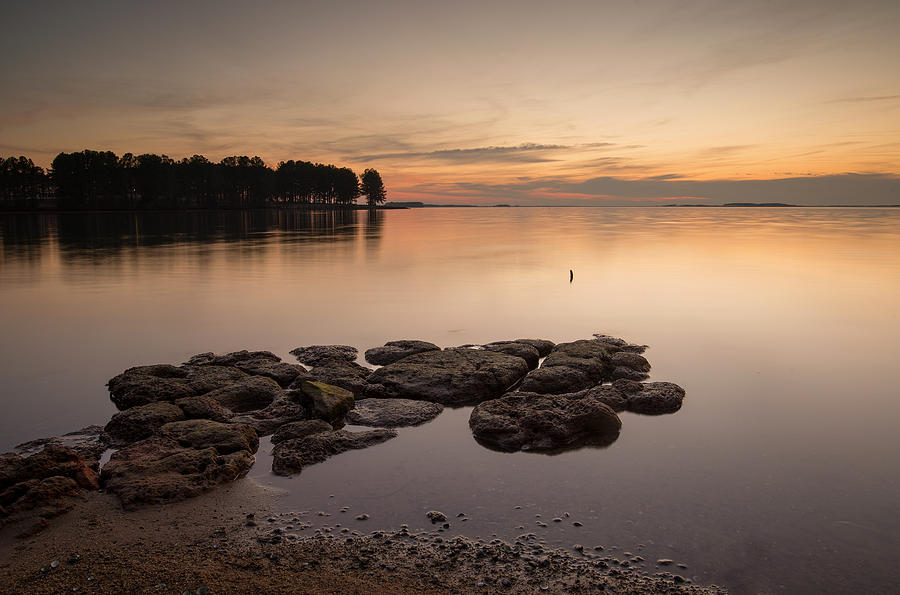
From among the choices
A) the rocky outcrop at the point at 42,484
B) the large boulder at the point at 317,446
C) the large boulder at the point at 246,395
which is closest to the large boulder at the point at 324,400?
the large boulder at the point at 246,395

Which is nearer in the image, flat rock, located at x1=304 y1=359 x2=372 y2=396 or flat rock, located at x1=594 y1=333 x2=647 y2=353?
flat rock, located at x1=304 y1=359 x2=372 y2=396

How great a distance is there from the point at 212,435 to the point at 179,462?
868 millimetres

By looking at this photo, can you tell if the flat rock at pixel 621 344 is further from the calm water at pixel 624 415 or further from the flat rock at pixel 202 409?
the flat rock at pixel 202 409

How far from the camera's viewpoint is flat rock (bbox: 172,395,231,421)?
8.54 m

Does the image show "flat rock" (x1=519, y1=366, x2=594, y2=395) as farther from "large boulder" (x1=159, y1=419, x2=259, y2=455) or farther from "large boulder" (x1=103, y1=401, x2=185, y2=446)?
"large boulder" (x1=103, y1=401, x2=185, y2=446)

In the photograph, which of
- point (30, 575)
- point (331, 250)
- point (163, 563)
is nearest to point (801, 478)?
point (163, 563)

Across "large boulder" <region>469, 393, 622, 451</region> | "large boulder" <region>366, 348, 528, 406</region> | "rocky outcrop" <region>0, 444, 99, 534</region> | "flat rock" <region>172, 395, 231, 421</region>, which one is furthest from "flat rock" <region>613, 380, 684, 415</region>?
"rocky outcrop" <region>0, 444, 99, 534</region>

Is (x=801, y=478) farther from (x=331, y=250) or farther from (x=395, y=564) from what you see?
(x=331, y=250)

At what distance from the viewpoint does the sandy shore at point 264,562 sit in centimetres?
473

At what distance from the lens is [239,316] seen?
17.1 m

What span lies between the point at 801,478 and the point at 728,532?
2018 millimetres

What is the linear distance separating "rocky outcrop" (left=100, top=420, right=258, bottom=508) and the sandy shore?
356mm

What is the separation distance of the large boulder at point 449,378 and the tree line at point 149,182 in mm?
127946

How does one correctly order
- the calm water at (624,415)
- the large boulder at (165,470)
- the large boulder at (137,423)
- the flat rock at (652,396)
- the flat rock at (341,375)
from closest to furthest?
the calm water at (624,415)
the large boulder at (165,470)
the large boulder at (137,423)
the flat rock at (652,396)
the flat rock at (341,375)
